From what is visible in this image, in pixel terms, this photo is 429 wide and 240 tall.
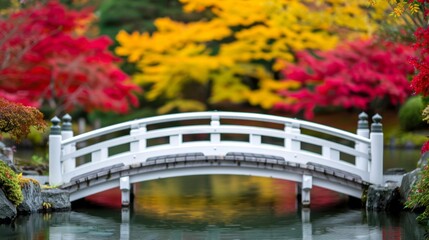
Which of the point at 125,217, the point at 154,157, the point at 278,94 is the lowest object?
the point at 125,217

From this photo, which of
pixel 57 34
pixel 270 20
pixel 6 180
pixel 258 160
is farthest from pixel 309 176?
pixel 270 20

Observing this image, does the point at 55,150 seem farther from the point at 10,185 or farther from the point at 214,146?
the point at 214,146

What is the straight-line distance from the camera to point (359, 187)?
48.3 ft

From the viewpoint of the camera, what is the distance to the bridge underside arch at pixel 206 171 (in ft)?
47.1

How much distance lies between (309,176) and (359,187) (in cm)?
84

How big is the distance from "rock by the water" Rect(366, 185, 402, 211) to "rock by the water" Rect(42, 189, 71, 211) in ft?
→ 15.0

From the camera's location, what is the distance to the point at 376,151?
14422mm

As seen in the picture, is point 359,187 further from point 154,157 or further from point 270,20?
point 270,20

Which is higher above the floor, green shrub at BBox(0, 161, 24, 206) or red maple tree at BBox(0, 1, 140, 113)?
red maple tree at BBox(0, 1, 140, 113)

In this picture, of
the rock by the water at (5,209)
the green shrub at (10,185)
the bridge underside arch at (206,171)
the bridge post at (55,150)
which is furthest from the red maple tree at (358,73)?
the rock by the water at (5,209)

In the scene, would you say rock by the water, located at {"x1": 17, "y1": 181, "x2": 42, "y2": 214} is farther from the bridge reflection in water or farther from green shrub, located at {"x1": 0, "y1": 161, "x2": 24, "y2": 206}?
the bridge reflection in water

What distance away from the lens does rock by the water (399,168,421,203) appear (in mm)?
13389

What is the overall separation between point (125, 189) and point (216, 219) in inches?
71.7

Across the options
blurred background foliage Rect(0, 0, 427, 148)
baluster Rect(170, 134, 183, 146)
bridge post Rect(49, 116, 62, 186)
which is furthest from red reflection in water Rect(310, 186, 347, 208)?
blurred background foliage Rect(0, 0, 427, 148)
